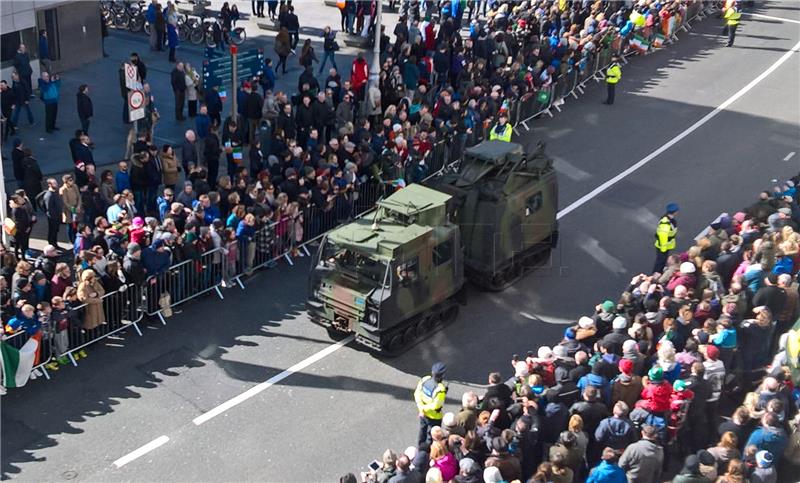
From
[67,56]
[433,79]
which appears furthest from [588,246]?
[67,56]

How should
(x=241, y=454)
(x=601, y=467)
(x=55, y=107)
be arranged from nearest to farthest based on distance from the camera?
(x=601, y=467)
(x=241, y=454)
(x=55, y=107)

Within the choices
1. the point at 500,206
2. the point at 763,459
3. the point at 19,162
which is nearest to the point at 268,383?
the point at 500,206

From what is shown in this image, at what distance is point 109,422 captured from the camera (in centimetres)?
1555

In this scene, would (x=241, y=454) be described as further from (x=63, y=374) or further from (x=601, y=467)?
(x=601, y=467)

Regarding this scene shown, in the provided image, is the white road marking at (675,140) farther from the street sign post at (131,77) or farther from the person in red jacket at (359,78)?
the street sign post at (131,77)

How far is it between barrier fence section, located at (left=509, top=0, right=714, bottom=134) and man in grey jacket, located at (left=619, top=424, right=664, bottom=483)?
50.3 feet

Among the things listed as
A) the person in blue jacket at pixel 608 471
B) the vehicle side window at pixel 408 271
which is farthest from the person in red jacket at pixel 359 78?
the person in blue jacket at pixel 608 471

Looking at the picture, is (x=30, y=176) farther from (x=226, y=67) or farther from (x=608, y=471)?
(x=608, y=471)

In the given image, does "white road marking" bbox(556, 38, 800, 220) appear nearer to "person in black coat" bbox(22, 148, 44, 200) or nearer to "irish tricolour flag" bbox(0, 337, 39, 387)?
"person in black coat" bbox(22, 148, 44, 200)

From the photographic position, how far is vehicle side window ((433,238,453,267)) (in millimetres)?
18141

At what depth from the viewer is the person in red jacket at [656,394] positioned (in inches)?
573

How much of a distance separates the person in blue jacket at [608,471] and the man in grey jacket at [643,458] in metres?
0.42

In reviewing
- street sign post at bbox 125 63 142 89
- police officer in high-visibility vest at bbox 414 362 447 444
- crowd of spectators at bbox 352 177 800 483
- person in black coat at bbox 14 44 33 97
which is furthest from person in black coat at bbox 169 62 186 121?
police officer in high-visibility vest at bbox 414 362 447 444

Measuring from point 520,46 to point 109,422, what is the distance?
18.2 m
